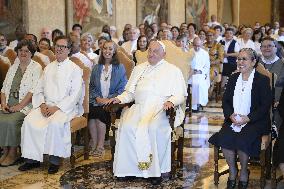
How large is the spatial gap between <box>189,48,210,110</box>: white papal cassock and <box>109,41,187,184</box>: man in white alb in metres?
4.33

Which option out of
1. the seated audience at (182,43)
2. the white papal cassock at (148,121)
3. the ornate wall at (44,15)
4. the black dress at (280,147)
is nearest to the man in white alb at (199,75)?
Result: the seated audience at (182,43)

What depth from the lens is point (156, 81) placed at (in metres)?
6.26

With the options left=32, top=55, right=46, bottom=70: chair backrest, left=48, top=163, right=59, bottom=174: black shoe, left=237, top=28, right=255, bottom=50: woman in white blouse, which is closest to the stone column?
left=237, top=28, right=255, bottom=50: woman in white blouse

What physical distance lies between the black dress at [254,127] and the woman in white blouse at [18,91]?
8.02 feet

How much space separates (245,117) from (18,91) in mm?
2933

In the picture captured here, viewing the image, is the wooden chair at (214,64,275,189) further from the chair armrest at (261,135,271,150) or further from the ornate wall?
the ornate wall

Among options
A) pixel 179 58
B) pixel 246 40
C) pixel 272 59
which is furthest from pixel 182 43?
pixel 272 59

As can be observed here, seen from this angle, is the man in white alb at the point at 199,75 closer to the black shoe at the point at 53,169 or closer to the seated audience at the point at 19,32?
the seated audience at the point at 19,32

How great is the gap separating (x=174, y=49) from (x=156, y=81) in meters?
0.77

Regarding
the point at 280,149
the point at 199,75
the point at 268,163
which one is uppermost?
the point at 199,75

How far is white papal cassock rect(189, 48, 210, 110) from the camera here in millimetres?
10672

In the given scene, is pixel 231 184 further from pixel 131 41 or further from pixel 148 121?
pixel 131 41

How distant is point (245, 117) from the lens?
18.2ft

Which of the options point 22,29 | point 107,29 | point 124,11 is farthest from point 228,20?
point 22,29
